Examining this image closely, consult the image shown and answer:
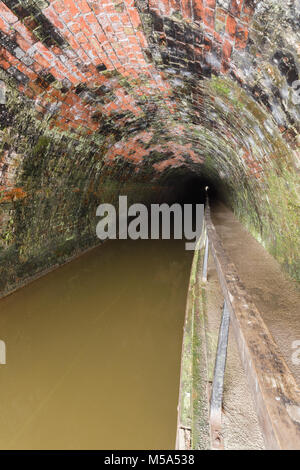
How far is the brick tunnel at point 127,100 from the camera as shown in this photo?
2473 mm

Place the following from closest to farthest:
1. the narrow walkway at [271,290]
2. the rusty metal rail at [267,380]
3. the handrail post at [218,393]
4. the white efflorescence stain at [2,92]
Result: the rusty metal rail at [267,380] < the handrail post at [218,393] < the narrow walkway at [271,290] < the white efflorescence stain at [2,92]

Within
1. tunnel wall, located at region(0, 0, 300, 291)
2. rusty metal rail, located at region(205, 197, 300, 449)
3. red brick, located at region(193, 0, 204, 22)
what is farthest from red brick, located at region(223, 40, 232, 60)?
rusty metal rail, located at region(205, 197, 300, 449)

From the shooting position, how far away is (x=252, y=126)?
3594mm

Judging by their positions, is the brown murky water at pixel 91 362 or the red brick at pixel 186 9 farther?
the brown murky water at pixel 91 362

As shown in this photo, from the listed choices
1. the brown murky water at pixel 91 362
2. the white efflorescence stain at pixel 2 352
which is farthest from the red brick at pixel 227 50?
the white efflorescence stain at pixel 2 352

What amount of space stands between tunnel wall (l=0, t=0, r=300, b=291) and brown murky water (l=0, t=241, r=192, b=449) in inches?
39.7

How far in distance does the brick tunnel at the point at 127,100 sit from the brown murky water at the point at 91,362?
38.1 inches

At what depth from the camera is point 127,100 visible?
5062mm

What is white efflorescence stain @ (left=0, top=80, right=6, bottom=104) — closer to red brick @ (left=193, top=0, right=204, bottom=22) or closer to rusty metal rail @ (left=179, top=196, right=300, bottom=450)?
red brick @ (left=193, top=0, right=204, bottom=22)

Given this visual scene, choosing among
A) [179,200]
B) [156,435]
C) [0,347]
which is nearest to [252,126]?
[156,435]

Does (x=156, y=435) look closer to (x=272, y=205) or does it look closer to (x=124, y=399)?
(x=124, y=399)

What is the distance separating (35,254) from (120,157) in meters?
3.51

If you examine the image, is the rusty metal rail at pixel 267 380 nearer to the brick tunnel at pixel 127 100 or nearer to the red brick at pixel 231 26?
the brick tunnel at pixel 127 100
